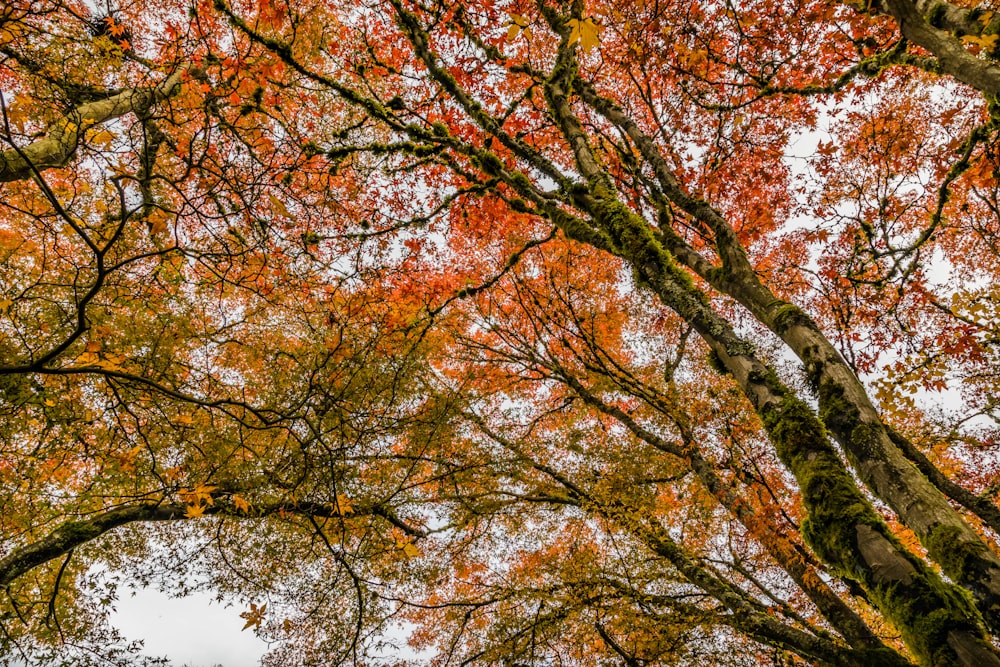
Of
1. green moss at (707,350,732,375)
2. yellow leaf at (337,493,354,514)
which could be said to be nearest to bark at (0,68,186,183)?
yellow leaf at (337,493,354,514)

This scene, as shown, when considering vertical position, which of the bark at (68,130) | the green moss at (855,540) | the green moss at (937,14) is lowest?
the green moss at (855,540)

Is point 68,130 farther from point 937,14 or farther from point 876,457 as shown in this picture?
point 937,14

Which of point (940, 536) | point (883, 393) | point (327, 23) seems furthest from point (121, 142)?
point (883, 393)

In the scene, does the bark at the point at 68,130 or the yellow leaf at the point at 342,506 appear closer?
the bark at the point at 68,130

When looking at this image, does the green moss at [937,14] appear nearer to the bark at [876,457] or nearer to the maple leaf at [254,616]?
the bark at [876,457]

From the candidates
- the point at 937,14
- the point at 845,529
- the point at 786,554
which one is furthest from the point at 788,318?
the point at 786,554

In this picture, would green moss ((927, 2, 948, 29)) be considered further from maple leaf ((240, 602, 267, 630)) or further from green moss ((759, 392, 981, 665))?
maple leaf ((240, 602, 267, 630))

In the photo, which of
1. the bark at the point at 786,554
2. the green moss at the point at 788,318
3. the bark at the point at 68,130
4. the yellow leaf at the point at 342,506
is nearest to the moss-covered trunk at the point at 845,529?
the green moss at the point at 788,318

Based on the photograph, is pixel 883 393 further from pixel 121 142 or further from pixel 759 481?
pixel 121 142

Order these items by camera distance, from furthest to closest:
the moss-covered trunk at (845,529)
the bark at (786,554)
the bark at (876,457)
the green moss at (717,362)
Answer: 1. the bark at (786,554)
2. the green moss at (717,362)
3. the bark at (876,457)
4. the moss-covered trunk at (845,529)

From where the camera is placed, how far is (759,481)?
589 centimetres

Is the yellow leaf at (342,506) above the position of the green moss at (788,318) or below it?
above

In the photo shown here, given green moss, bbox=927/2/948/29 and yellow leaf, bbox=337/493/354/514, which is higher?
green moss, bbox=927/2/948/29

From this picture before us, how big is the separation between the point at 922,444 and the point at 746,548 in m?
3.45
